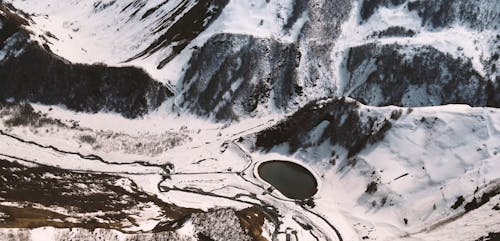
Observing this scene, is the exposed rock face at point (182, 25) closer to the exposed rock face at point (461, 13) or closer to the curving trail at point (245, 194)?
the curving trail at point (245, 194)

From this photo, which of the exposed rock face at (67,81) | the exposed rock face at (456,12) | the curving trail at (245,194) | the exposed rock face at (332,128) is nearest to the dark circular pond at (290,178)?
the curving trail at (245,194)

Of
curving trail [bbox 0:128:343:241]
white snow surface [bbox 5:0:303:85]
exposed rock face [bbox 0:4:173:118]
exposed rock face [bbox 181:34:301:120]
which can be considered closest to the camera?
curving trail [bbox 0:128:343:241]

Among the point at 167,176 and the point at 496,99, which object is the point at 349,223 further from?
the point at 496,99

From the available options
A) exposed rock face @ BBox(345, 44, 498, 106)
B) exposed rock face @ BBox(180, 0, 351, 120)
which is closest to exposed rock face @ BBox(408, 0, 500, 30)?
exposed rock face @ BBox(345, 44, 498, 106)

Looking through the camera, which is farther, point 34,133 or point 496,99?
point 496,99

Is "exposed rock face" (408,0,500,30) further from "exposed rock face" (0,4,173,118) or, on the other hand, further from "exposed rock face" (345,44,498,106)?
"exposed rock face" (0,4,173,118)

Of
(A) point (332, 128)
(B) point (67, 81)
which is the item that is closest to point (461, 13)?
(A) point (332, 128)

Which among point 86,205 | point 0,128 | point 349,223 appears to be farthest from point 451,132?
point 0,128

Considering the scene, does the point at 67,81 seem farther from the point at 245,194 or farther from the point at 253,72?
the point at 245,194
